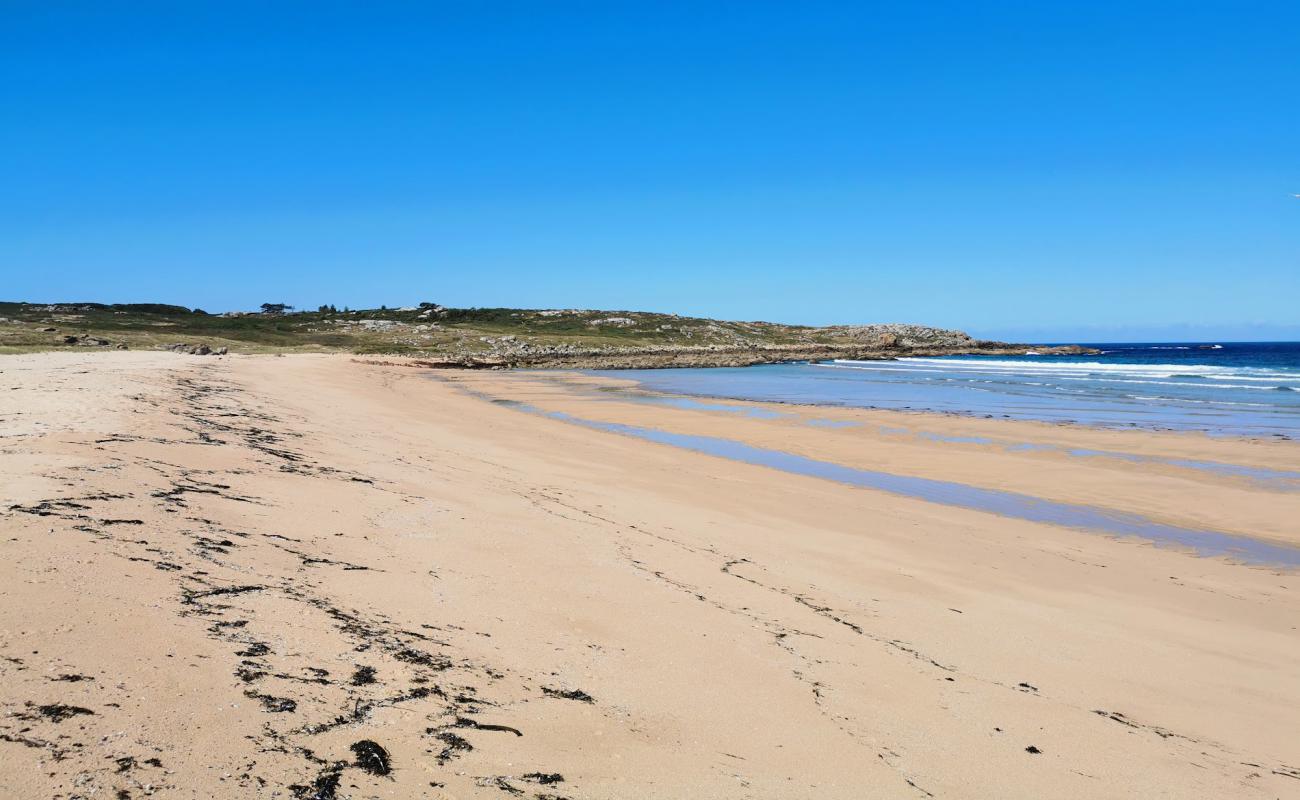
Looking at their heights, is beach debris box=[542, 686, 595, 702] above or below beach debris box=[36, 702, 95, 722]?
below

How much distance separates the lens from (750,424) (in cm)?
2427

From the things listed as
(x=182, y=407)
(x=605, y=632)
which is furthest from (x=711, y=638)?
(x=182, y=407)

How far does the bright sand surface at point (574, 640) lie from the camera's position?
3387 millimetres

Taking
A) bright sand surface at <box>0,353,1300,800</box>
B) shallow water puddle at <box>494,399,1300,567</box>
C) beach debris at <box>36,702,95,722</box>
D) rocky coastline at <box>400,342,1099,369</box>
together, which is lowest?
shallow water puddle at <box>494,399,1300,567</box>

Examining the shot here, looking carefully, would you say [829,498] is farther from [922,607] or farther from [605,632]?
[605,632]

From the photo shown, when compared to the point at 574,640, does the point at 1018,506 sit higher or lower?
lower

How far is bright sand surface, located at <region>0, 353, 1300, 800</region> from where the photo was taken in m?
3.39

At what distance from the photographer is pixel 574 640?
5.05 meters

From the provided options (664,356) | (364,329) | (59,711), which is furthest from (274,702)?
(364,329)

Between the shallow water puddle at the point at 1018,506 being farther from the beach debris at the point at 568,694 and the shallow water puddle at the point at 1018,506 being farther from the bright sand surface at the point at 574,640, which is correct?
the beach debris at the point at 568,694

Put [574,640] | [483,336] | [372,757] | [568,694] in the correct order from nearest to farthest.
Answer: [372,757] < [568,694] < [574,640] < [483,336]

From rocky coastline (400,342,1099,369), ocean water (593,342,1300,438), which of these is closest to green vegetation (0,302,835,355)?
rocky coastline (400,342,1099,369)

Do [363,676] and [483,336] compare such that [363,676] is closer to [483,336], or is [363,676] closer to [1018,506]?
[1018,506]

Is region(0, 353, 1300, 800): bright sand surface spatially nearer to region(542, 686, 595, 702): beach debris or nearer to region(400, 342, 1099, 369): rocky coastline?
region(542, 686, 595, 702): beach debris
